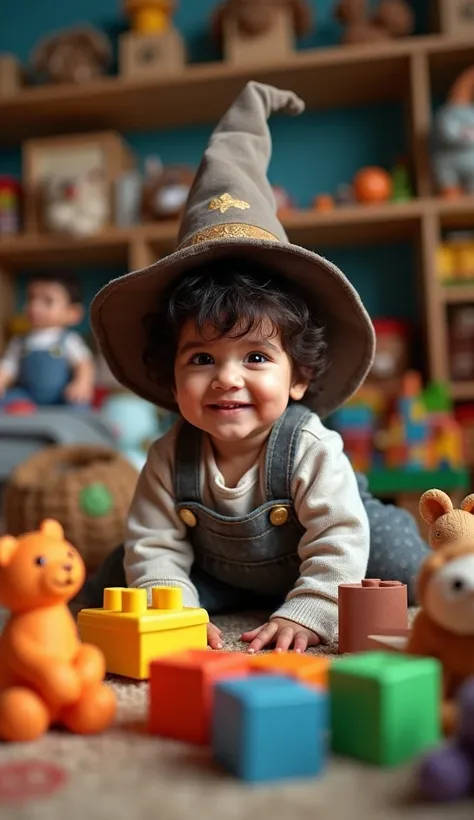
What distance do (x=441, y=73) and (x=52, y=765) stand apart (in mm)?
2426

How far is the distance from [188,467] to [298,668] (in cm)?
51

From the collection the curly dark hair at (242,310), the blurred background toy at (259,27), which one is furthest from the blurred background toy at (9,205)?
the curly dark hair at (242,310)

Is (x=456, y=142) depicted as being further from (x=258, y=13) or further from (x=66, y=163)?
(x=66, y=163)

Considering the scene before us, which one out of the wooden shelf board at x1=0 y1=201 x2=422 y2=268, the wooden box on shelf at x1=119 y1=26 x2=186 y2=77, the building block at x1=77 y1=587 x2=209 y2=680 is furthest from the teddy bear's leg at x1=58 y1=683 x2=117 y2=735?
the wooden box on shelf at x1=119 y1=26 x2=186 y2=77

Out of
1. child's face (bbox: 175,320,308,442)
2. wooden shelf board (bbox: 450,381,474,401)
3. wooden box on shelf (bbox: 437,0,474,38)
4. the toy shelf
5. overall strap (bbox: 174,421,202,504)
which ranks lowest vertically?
overall strap (bbox: 174,421,202,504)

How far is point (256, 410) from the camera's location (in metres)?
0.95

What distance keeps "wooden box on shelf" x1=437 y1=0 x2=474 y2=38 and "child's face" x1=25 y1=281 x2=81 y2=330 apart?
1.30 meters

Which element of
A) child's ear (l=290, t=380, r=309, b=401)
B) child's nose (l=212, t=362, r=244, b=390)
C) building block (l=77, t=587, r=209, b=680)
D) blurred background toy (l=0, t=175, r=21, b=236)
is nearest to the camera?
building block (l=77, t=587, r=209, b=680)

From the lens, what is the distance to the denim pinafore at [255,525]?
964 mm

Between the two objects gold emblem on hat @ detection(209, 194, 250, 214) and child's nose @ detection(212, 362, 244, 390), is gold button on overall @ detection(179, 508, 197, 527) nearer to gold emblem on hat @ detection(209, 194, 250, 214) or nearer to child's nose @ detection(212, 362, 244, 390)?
child's nose @ detection(212, 362, 244, 390)

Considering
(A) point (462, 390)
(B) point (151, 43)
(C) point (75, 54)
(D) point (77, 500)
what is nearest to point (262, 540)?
(D) point (77, 500)

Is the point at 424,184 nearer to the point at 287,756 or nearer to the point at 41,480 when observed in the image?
the point at 41,480

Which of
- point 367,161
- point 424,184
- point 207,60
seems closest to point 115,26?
point 207,60

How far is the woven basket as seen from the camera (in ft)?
5.31
